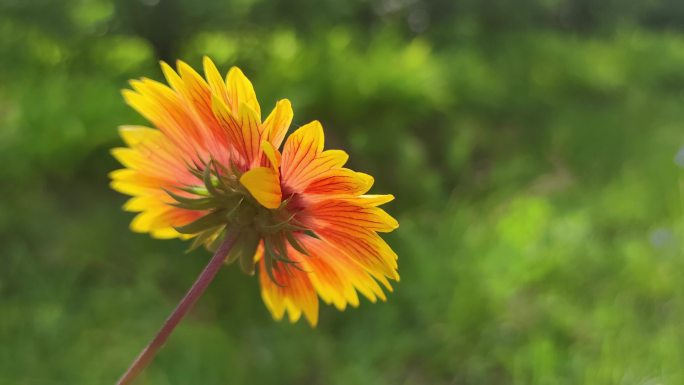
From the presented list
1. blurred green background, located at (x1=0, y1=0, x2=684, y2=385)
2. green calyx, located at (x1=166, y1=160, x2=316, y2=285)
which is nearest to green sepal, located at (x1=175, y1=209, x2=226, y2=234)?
green calyx, located at (x1=166, y1=160, x2=316, y2=285)

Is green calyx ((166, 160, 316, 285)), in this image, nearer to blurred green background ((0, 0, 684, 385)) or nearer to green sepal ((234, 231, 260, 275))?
green sepal ((234, 231, 260, 275))

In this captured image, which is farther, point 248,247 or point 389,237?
point 389,237

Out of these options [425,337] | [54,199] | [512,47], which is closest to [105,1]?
[54,199]

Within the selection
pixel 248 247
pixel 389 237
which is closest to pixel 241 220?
pixel 248 247

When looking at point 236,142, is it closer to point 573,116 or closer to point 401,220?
point 401,220

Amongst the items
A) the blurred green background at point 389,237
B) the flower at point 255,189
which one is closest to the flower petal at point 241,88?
the flower at point 255,189

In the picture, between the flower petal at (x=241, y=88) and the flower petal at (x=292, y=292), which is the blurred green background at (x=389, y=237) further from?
the flower petal at (x=241, y=88)

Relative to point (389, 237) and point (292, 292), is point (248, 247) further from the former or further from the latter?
point (389, 237)

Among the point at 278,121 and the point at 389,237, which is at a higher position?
the point at 389,237
